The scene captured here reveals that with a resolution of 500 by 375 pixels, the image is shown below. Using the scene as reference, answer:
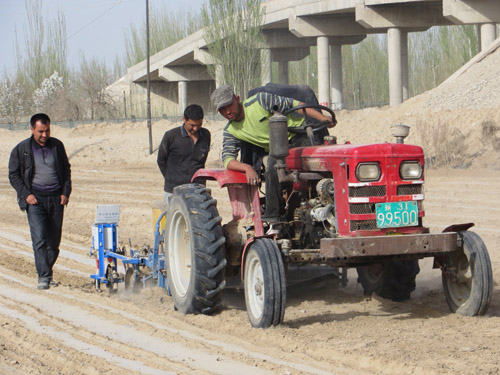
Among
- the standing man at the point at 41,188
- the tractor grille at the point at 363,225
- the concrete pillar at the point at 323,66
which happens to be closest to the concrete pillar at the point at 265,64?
the concrete pillar at the point at 323,66

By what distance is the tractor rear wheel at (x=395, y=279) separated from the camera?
7586 millimetres

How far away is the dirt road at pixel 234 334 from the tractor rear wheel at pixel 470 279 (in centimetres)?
12

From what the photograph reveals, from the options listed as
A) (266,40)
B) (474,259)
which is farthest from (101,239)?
(266,40)

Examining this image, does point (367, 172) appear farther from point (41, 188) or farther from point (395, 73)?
point (395, 73)

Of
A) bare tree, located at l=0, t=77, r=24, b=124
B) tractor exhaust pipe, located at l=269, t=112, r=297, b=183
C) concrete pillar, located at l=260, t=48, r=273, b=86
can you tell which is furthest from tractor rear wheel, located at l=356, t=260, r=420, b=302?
bare tree, located at l=0, t=77, r=24, b=124

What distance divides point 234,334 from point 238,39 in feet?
102

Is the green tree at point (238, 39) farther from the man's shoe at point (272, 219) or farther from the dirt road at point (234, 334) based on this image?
the man's shoe at point (272, 219)

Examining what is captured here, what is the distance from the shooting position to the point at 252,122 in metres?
7.27

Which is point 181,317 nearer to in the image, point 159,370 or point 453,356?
point 159,370

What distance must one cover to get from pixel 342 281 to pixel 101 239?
2374mm

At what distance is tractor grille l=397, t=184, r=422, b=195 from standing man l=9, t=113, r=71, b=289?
385cm

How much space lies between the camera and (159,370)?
546cm

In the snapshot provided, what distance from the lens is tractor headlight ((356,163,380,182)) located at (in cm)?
632

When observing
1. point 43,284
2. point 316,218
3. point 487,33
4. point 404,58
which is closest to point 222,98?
point 316,218
